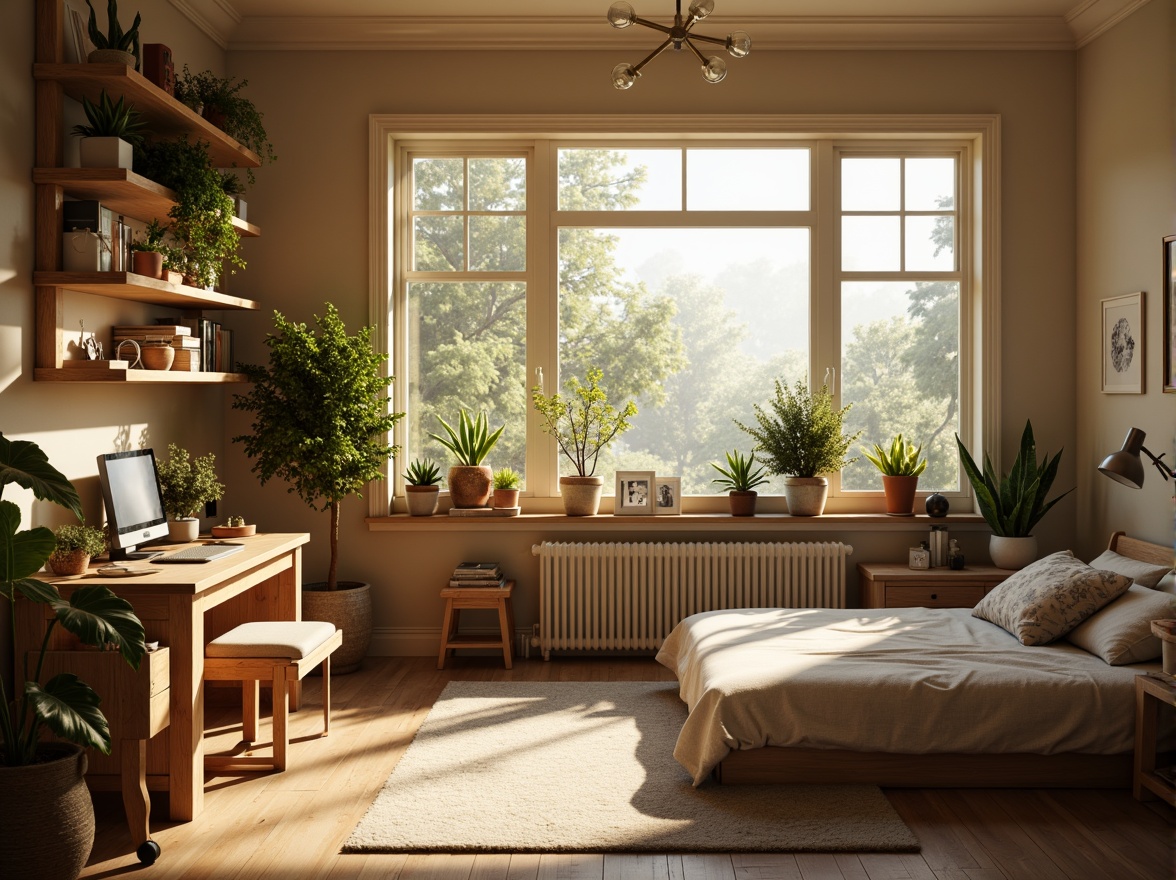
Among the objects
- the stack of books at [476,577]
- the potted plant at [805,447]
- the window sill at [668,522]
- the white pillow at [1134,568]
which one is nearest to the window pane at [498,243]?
the window sill at [668,522]

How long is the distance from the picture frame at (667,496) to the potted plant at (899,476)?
3.64ft

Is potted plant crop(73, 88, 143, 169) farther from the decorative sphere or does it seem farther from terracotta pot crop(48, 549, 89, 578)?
the decorative sphere

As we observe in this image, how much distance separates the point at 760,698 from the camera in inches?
132

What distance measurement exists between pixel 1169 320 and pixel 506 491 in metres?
3.29

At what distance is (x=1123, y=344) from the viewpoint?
15.5 ft

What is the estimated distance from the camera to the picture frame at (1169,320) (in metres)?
4.21

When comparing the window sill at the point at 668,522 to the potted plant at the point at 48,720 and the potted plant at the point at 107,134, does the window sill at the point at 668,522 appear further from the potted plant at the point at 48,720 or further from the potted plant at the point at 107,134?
the potted plant at the point at 48,720

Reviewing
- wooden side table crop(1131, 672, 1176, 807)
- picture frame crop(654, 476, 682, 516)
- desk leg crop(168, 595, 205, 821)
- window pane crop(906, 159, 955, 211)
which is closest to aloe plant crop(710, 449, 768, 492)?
picture frame crop(654, 476, 682, 516)

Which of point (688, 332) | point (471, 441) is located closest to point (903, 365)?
point (688, 332)

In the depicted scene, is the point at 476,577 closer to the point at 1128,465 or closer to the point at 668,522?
the point at 668,522

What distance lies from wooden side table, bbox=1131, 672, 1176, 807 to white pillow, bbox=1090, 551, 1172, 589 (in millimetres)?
727

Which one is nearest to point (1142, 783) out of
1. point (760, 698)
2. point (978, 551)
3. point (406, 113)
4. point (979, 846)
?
point (979, 846)

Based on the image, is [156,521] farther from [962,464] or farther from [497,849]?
[962,464]

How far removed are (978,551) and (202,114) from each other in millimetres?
4603
